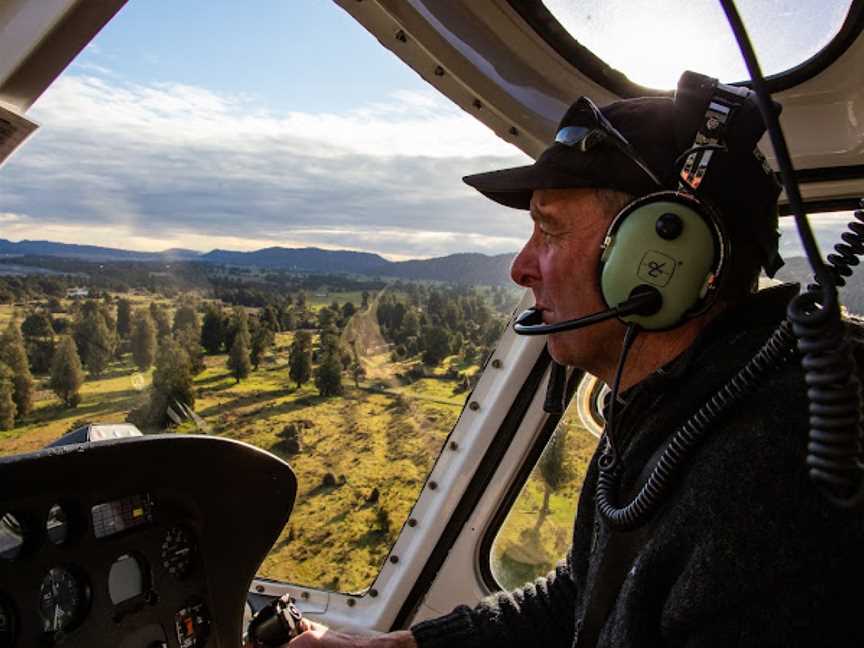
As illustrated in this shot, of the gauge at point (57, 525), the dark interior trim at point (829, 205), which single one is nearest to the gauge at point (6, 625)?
the gauge at point (57, 525)

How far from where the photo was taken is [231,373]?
210 cm

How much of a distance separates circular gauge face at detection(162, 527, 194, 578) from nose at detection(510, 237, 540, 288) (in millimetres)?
1058

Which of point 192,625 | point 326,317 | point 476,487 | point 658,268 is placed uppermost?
point 658,268

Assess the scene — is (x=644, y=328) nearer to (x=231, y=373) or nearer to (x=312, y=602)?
(x=231, y=373)

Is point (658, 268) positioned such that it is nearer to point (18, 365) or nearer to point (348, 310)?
point (348, 310)

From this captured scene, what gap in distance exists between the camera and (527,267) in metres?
1.51

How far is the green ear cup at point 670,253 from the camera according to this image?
111 cm

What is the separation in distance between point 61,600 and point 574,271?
130 centimetres

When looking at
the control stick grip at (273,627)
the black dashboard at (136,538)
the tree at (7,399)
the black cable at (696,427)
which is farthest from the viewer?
the control stick grip at (273,627)

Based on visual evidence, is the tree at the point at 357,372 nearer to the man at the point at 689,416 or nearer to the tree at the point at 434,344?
the tree at the point at 434,344

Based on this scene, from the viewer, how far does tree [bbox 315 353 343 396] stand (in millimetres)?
2295

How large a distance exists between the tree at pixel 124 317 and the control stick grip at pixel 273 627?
0.84 metres

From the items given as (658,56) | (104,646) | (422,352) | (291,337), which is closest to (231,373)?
(291,337)

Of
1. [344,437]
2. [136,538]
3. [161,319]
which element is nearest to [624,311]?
[136,538]
